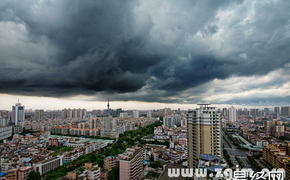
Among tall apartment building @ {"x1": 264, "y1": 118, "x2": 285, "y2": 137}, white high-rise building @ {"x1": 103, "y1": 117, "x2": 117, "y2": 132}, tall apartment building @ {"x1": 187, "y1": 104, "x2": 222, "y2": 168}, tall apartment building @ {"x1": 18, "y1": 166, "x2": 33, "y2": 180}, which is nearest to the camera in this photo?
tall apartment building @ {"x1": 187, "y1": 104, "x2": 222, "y2": 168}

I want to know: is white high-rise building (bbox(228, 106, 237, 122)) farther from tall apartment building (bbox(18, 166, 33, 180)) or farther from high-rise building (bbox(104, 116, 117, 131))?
tall apartment building (bbox(18, 166, 33, 180))

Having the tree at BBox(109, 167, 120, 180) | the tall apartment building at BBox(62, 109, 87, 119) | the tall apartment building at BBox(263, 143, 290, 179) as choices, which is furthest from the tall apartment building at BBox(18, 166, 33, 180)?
the tall apartment building at BBox(62, 109, 87, 119)

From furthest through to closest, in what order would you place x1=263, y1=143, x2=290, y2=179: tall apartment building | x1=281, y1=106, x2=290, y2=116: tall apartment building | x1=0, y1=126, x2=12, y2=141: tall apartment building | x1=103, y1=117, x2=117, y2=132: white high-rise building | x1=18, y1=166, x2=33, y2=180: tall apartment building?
x1=281, y1=106, x2=290, y2=116: tall apartment building, x1=103, y1=117, x2=117, y2=132: white high-rise building, x1=0, y1=126, x2=12, y2=141: tall apartment building, x1=263, y1=143, x2=290, y2=179: tall apartment building, x1=18, y1=166, x2=33, y2=180: tall apartment building

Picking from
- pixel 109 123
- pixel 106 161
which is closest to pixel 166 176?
pixel 106 161

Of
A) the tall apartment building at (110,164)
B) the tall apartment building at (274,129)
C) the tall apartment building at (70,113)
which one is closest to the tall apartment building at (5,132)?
the tall apartment building at (110,164)

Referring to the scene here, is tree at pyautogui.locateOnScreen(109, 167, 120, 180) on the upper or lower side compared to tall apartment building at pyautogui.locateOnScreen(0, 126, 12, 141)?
upper

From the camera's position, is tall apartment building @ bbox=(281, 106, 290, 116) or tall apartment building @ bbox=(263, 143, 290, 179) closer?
tall apartment building @ bbox=(263, 143, 290, 179)


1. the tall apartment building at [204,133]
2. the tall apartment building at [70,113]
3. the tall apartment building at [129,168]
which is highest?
the tall apartment building at [204,133]

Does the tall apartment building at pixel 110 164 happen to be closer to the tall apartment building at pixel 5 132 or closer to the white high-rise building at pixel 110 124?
the white high-rise building at pixel 110 124

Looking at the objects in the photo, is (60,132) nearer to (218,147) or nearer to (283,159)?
(218,147)
